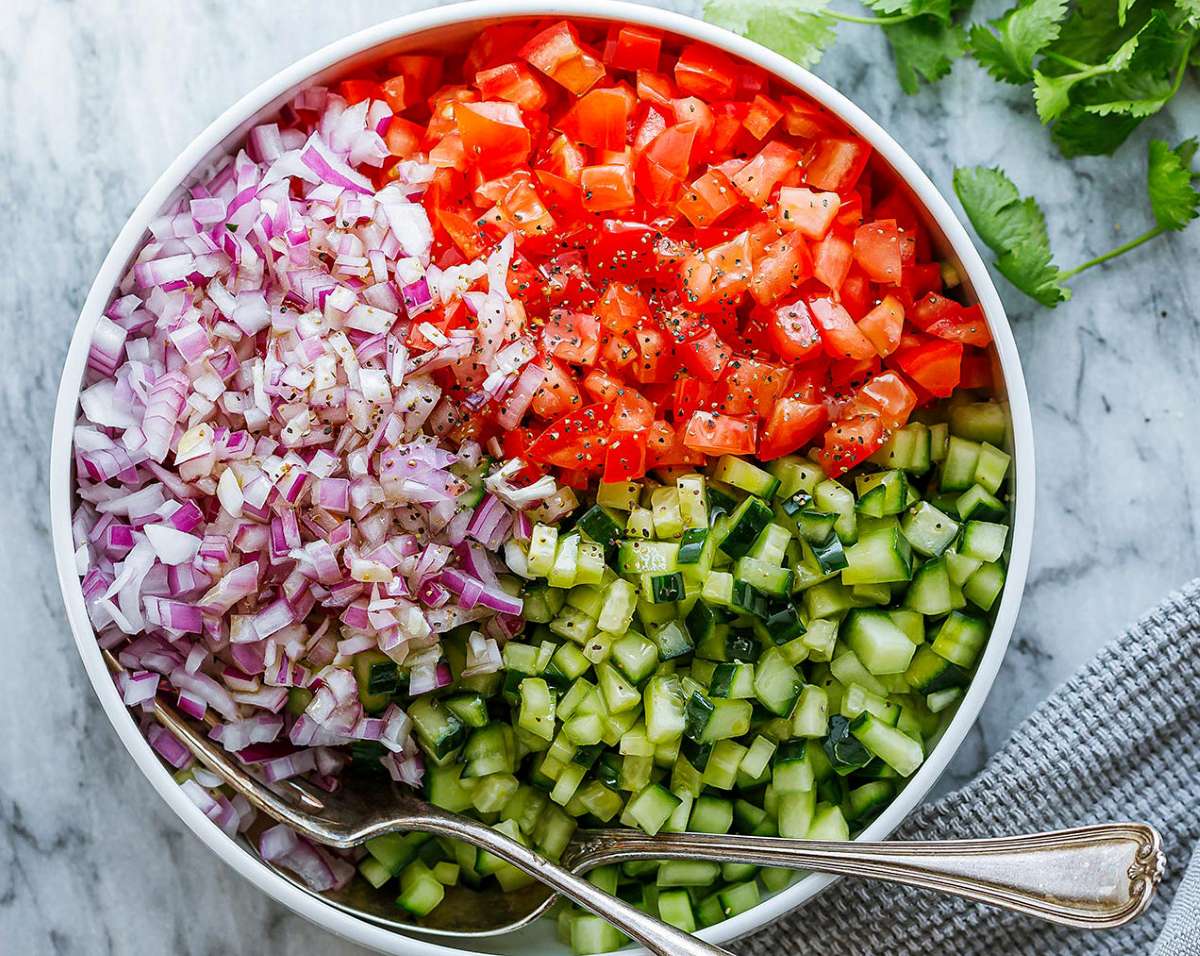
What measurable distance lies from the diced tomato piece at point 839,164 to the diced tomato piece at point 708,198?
16 centimetres

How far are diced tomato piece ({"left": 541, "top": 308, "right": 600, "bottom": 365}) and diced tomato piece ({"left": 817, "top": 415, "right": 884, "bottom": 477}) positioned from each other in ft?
1.30

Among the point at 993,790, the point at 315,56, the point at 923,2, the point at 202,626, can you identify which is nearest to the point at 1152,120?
the point at 923,2

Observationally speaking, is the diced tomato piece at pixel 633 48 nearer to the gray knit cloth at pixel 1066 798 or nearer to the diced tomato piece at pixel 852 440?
the diced tomato piece at pixel 852 440

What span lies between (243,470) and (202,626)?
25cm

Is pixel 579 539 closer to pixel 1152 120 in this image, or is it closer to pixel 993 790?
pixel 993 790

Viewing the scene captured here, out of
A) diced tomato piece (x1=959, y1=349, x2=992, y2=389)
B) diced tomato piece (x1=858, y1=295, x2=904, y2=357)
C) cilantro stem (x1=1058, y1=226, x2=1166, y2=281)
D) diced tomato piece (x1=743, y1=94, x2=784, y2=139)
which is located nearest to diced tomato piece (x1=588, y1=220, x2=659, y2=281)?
diced tomato piece (x1=743, y1=94, x2=784, y2=139)

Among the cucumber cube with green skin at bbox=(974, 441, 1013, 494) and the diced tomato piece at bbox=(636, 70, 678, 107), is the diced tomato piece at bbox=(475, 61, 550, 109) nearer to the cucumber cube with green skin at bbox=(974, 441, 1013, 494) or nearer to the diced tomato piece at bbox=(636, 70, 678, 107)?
the diced tomato piece at bbox=(636, 70, 678, 107)

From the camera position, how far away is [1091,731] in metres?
2.05

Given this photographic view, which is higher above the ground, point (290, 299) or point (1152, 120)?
point (290, 299)

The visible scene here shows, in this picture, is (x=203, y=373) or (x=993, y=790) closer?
(x=203, y=373)

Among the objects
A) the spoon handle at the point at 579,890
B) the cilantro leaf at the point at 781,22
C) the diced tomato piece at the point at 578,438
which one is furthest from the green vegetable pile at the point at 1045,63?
the spoon handle at the point at 579,890

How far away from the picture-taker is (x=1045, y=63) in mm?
2121

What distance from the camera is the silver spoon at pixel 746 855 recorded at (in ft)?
5.75

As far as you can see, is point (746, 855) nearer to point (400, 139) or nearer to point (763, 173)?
point (763, 173)
